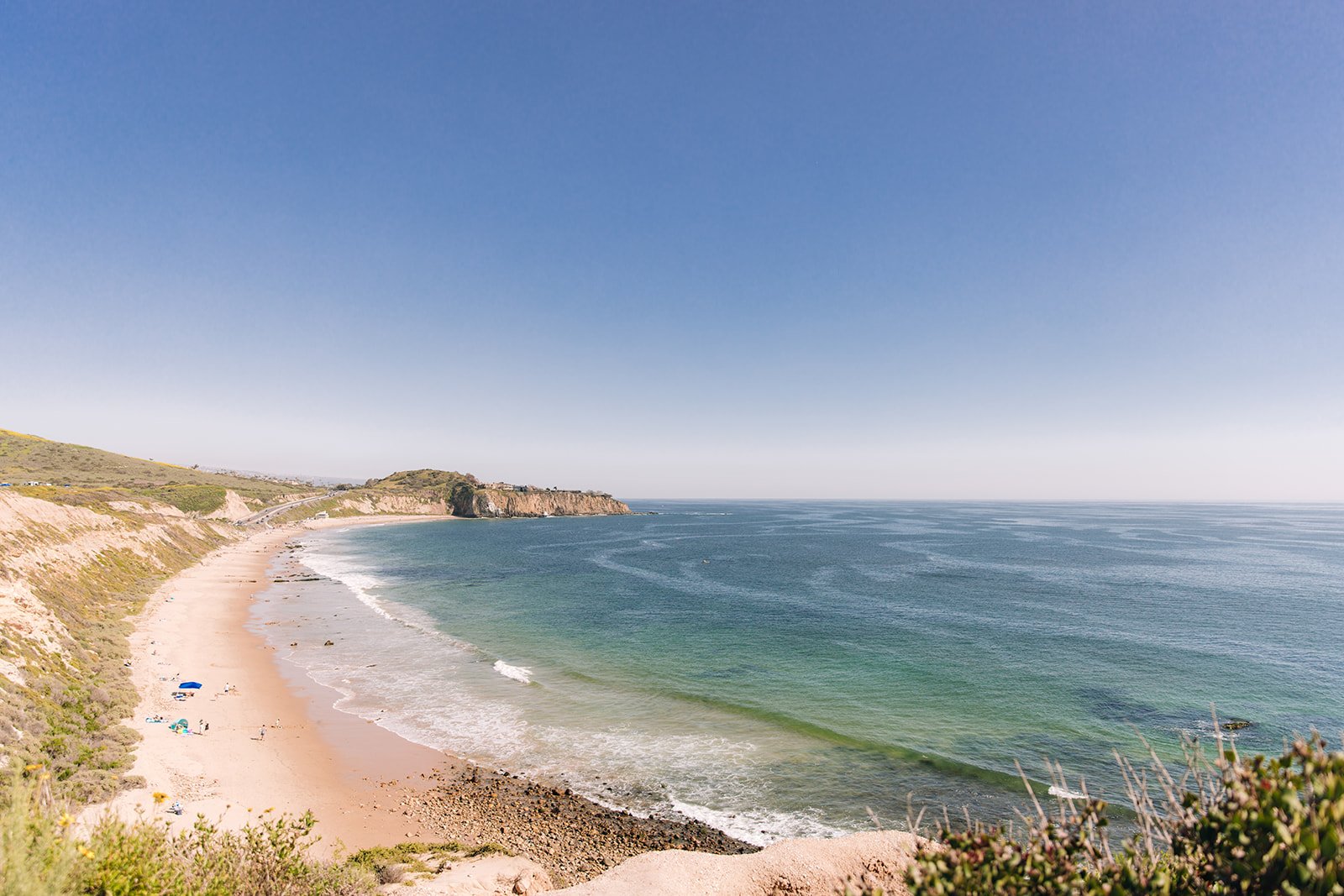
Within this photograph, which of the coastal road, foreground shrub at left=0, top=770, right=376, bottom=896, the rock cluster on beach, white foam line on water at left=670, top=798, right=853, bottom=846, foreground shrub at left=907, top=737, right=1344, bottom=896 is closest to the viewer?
foreground shrub at left=907, top=737, right=1344, bottom=896

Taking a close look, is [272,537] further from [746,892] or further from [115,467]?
[746,892]

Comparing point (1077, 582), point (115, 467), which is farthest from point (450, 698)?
point (115, 467)

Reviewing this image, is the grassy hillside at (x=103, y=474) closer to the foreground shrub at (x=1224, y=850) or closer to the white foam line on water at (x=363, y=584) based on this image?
the white foam line on water at (x=363, y=584)

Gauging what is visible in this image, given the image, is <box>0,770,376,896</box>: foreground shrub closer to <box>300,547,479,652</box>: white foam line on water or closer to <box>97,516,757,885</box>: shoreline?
<box>97,516,757,885</box>: shoreline

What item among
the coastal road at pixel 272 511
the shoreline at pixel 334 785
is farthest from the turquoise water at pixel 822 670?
the coastal road at pixel 272 511

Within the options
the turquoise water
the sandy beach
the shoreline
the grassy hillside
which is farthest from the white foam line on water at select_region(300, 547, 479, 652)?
the grassy hillside

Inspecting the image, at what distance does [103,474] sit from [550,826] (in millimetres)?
181265

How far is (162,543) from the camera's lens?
244 feet

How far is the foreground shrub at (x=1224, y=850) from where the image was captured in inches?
240

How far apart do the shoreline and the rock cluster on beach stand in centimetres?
6

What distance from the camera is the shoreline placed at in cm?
2048

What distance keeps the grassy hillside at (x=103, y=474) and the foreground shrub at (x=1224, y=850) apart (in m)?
127

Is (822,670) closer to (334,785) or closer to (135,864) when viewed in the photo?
(334,785)

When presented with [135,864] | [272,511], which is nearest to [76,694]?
[135,864]
